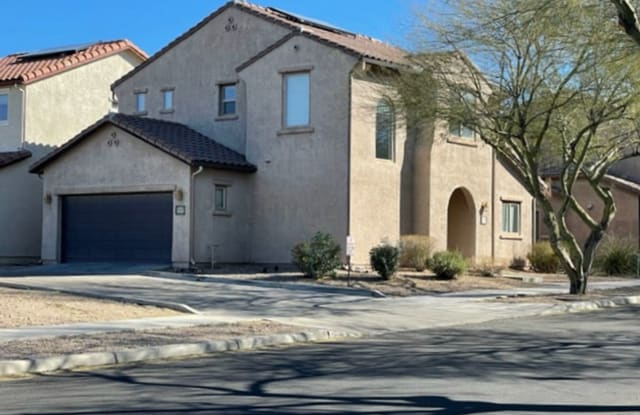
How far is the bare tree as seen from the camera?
21797mm

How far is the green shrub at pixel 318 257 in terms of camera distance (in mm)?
25406

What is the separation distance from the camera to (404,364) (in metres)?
12.5

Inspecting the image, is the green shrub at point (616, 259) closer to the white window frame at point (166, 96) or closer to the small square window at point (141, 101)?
the white window frame at point (166, 96)

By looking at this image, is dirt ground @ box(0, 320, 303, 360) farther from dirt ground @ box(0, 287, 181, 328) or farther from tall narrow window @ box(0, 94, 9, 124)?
tall narrow window @ box(0, 94, 9, 124)

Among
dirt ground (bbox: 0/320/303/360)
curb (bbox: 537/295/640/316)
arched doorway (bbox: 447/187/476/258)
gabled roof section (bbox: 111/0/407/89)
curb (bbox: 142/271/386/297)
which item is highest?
gabled roof section (bbox: 111/0/407/89)

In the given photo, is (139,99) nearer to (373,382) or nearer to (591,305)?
(591,305)

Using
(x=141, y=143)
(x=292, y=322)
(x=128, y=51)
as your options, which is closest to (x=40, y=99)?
(x=128, y=51)

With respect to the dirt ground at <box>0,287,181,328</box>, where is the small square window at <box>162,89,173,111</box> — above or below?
above

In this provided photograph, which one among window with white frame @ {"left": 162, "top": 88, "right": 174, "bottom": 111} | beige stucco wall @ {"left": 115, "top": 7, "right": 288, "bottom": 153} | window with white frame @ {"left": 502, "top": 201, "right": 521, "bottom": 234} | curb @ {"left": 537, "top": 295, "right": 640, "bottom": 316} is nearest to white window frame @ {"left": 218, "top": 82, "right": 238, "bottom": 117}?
beige stucco wall @ {"left": 115, "top": 7, "right": 288, "bottom": 153}

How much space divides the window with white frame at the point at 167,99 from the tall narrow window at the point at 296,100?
579 centimetres

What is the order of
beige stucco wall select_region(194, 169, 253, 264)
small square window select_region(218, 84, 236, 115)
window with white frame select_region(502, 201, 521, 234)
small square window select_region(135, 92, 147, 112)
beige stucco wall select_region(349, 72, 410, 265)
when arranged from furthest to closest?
1. window with white frame select_region(502, 201, 521, 234)
2. small square window select_region(135, 92, 147, 112)
3. small square window select_region(218, 84, 236, 115)
4. beige stucco wall select_region(194, 169, 253, 264)
5. beige stucco wall select_region(349, 72, 410, 265)

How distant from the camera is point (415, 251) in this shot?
2984 cm

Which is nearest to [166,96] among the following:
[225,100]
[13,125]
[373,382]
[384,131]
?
[225,100]

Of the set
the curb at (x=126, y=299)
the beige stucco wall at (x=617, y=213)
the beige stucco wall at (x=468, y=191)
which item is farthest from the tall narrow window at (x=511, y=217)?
the curb at (x=126, y=299)
